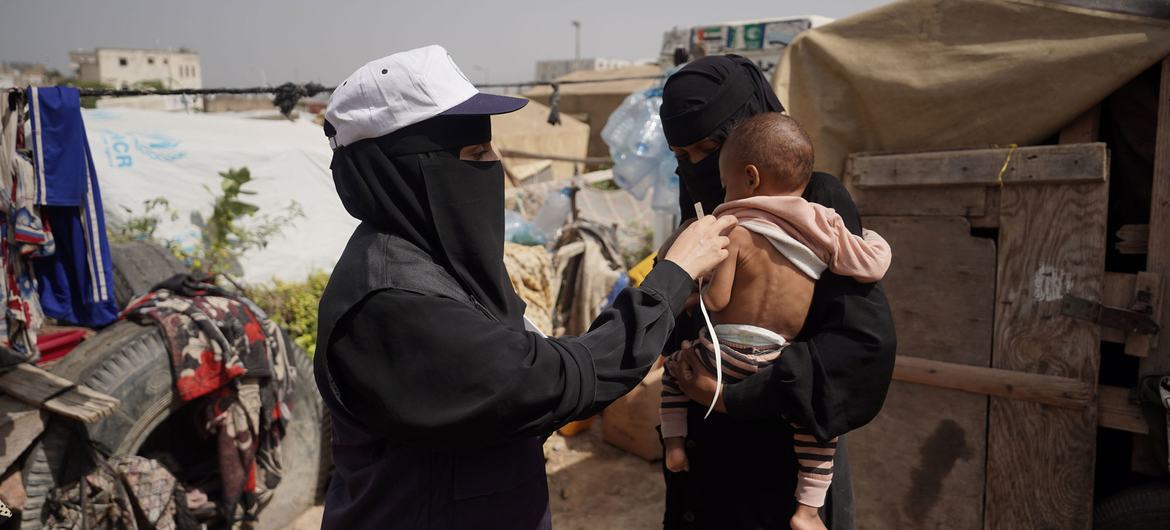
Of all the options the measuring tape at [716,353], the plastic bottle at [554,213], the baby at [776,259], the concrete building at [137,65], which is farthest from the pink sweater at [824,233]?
the concrete building at [137,65]

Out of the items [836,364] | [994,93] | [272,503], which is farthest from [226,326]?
[994,93]

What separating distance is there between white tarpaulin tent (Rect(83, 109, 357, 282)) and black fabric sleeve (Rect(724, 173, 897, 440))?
5508mm

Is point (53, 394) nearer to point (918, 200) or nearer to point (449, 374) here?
point (449, 374)

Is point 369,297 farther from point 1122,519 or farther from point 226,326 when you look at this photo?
point 1122,519

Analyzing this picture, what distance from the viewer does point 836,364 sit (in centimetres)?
174

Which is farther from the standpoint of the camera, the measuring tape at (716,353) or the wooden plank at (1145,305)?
the wooden plank at (1145,305)

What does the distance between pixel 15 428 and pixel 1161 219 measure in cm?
477

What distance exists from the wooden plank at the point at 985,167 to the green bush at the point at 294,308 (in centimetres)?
412

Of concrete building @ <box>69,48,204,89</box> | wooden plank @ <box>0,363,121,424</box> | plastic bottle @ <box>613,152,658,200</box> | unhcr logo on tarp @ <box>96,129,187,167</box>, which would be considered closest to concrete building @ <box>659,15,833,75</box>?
plastic bottle @ <box>613,152,658,200</box>

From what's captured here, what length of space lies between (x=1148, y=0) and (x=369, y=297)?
127 inches

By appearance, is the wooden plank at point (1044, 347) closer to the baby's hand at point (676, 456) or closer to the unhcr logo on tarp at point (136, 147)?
the baby's hand at point (676, 456)

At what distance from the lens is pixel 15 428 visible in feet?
9.68

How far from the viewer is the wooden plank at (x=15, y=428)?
2.91m

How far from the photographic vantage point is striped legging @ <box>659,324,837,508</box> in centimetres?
181
